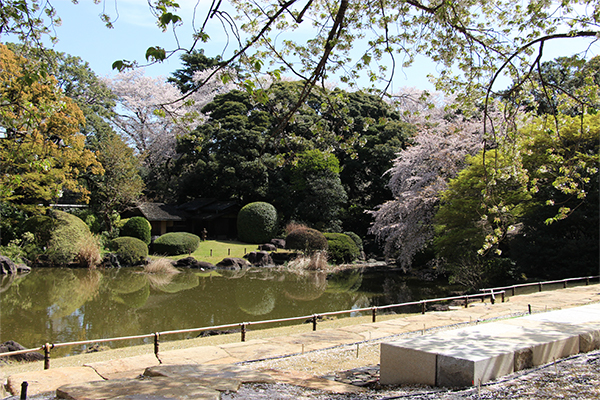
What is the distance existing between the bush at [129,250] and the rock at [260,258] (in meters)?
5.68

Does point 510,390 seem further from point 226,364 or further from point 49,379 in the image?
point 49,379

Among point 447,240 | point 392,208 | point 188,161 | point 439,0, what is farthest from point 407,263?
point 188,161

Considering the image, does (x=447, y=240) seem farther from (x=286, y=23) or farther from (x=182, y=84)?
(x=182, y=84)

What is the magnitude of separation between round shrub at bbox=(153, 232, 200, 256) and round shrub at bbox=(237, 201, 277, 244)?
4.45 metres

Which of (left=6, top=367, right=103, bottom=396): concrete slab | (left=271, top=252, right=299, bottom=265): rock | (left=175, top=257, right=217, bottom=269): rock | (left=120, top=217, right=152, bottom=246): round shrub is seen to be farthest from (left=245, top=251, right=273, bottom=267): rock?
(left=6, top=367, right=103, bottom=396): concrete slab

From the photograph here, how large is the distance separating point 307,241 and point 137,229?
396 inches

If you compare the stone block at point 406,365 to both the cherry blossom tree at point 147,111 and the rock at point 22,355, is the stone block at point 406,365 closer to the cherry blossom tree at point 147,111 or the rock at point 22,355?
the rock at point 22,355

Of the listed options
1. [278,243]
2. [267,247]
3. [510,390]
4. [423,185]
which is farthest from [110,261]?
[510,390]

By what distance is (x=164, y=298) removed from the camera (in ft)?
48.3

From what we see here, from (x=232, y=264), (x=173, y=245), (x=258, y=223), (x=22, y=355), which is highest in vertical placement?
(x=258, y=223)

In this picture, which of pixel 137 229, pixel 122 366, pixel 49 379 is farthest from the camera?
pixel 137 229

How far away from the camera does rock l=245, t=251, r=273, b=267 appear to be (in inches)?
944

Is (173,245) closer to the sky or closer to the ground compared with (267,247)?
closer to the sky

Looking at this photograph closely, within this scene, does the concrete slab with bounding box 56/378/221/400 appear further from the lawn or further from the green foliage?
the lawn
